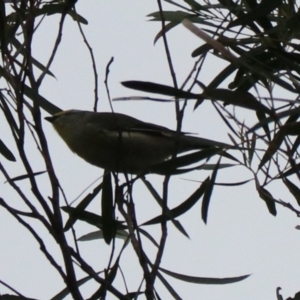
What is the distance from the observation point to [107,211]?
200 centimetres

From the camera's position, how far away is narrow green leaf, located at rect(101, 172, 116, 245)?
1965 mm

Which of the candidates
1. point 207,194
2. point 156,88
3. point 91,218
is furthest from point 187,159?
point 156,88

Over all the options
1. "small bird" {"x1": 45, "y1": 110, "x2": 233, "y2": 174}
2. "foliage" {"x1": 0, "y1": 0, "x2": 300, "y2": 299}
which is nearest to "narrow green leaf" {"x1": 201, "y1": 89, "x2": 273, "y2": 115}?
"foliage" {"x1": 0, "y1": 0, "x2": 300, "y2": 299}

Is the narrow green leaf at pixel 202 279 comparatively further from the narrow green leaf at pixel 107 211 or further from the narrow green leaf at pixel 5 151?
the narrow green leaf at pixel 5 151

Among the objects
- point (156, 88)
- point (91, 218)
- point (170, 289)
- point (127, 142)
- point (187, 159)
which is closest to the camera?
point (156, 88)

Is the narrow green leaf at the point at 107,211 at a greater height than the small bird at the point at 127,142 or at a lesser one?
lesser

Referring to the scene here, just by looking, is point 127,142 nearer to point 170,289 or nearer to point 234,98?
point 170,289

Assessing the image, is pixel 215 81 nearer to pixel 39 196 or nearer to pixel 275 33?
pixel 275 33

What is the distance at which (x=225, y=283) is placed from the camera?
6.17ft

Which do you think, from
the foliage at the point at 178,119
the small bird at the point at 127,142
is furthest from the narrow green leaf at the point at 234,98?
the small bird at the point at 127,142

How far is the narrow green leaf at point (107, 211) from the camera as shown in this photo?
1965 millimetres

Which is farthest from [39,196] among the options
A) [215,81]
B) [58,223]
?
[215,81]

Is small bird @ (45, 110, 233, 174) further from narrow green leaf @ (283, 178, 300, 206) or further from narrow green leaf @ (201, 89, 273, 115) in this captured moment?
narrow green leaf @ (201, 89, 273, 115)

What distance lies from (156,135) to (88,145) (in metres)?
0.27
